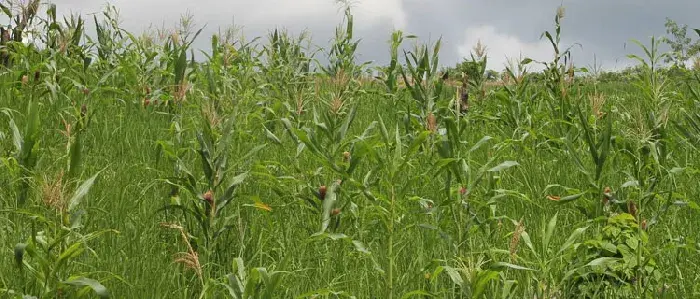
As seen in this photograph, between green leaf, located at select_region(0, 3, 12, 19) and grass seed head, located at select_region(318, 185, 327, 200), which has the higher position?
green leaf, located at select_region(0, 3, 12, 19)

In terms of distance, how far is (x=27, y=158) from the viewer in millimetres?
3234

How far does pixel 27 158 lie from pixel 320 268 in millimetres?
1434

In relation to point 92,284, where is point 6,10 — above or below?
above

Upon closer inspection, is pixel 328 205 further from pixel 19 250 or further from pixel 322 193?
pixel 19 250

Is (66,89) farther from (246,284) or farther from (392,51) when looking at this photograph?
(246,284)

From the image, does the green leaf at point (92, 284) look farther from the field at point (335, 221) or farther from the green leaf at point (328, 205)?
the green leaf at point (328, 205)

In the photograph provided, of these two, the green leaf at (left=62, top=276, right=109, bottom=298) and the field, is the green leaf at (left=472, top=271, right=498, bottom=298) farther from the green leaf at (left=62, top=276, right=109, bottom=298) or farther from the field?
the green leaf at (left=62, top=276, right=109, bottom=298)

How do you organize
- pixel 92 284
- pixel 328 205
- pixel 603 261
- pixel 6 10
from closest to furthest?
pixel 92 284 → pixel 603 261 → pixel 328 205 → pixel 6 10

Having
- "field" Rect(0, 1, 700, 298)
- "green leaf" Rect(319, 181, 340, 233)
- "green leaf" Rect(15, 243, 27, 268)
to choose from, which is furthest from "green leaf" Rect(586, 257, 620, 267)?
"green leaf" Rect(15, 243, 27, 268)

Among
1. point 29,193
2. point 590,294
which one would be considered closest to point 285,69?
point 29,193

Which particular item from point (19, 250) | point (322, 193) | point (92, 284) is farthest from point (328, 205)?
point (19, 250)

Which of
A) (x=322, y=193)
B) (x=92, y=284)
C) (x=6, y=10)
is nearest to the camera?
(x=92, y=284)

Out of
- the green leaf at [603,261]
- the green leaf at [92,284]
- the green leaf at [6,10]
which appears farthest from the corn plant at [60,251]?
the green leaf at [6,10]

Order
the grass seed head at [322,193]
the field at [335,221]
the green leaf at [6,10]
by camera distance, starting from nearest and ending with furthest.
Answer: the field at [335,221]
the grass seed head at [322,193]
the green leaf at [6,10]
